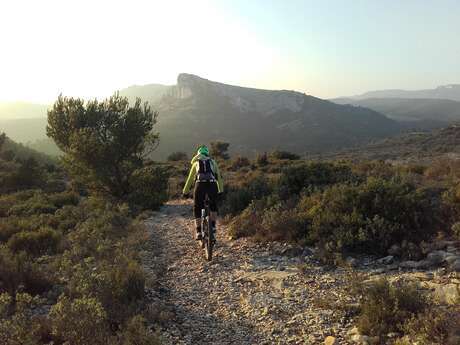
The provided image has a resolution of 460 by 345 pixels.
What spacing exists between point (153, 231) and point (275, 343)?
8973 mm

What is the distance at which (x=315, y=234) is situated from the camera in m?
9.22

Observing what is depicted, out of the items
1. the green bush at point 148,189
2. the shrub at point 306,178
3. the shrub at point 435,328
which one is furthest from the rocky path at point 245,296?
the green bush at point 148,189

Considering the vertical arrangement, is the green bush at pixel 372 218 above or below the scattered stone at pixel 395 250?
above

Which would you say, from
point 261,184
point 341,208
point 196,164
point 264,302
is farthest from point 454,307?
point 261,184

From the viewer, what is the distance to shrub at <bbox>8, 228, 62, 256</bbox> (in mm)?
10289

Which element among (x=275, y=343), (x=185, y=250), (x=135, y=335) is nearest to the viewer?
(x=135, y=335)

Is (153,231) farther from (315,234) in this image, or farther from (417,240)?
(417,240)

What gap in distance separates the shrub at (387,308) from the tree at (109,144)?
15.2m

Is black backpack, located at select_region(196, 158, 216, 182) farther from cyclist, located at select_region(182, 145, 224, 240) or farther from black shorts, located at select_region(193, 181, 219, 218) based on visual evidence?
black shorts, located at select_region(193, 181, 219, 218)

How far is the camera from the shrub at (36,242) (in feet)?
33.8

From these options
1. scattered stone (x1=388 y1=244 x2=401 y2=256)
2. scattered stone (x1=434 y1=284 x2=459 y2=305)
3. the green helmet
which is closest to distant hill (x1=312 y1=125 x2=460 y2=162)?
scattered stone (x1=388 y1=244 x2=401 y2=256)

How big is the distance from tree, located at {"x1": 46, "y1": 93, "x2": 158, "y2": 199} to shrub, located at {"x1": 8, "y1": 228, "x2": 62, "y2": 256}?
7.77 metres

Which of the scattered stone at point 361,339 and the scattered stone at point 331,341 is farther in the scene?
the scattered stone at point 331,341

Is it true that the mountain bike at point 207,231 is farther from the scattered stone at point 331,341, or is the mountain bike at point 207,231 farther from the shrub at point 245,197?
the scattered stone at point 331,341
